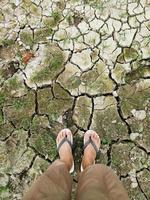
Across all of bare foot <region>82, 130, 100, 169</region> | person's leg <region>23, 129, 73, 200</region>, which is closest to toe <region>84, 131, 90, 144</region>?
bare foot <region>82, 130, 100, 169</region>

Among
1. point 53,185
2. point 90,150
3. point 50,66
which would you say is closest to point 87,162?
point 90,150

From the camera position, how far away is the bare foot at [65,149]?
3.14m

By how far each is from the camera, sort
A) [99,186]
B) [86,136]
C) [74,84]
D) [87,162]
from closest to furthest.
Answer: [99,186] → [87,162] → [86,136] → [74,84]

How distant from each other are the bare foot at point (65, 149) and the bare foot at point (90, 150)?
3.8 inches

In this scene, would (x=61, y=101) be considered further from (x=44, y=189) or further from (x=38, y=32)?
(x=44, y=189)

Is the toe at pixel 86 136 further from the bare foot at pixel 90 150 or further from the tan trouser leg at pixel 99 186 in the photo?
the tan trouser leg at pixel 99 186

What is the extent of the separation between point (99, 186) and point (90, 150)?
75 cm

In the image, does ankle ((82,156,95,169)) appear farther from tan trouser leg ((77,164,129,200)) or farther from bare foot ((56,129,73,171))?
tan trouser leg ((77,164,129,200))

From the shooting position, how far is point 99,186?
244 cm

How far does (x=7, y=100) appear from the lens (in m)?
3.46

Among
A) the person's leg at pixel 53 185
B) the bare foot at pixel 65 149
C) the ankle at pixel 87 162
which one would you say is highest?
the person's leg at pixel 53 185

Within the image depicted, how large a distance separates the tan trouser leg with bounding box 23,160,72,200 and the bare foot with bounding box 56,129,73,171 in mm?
326

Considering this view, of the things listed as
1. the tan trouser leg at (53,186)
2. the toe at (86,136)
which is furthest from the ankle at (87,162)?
the tan trouser leg at (53,186)

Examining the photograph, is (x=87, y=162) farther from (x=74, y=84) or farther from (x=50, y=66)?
(x=50, y=66)
